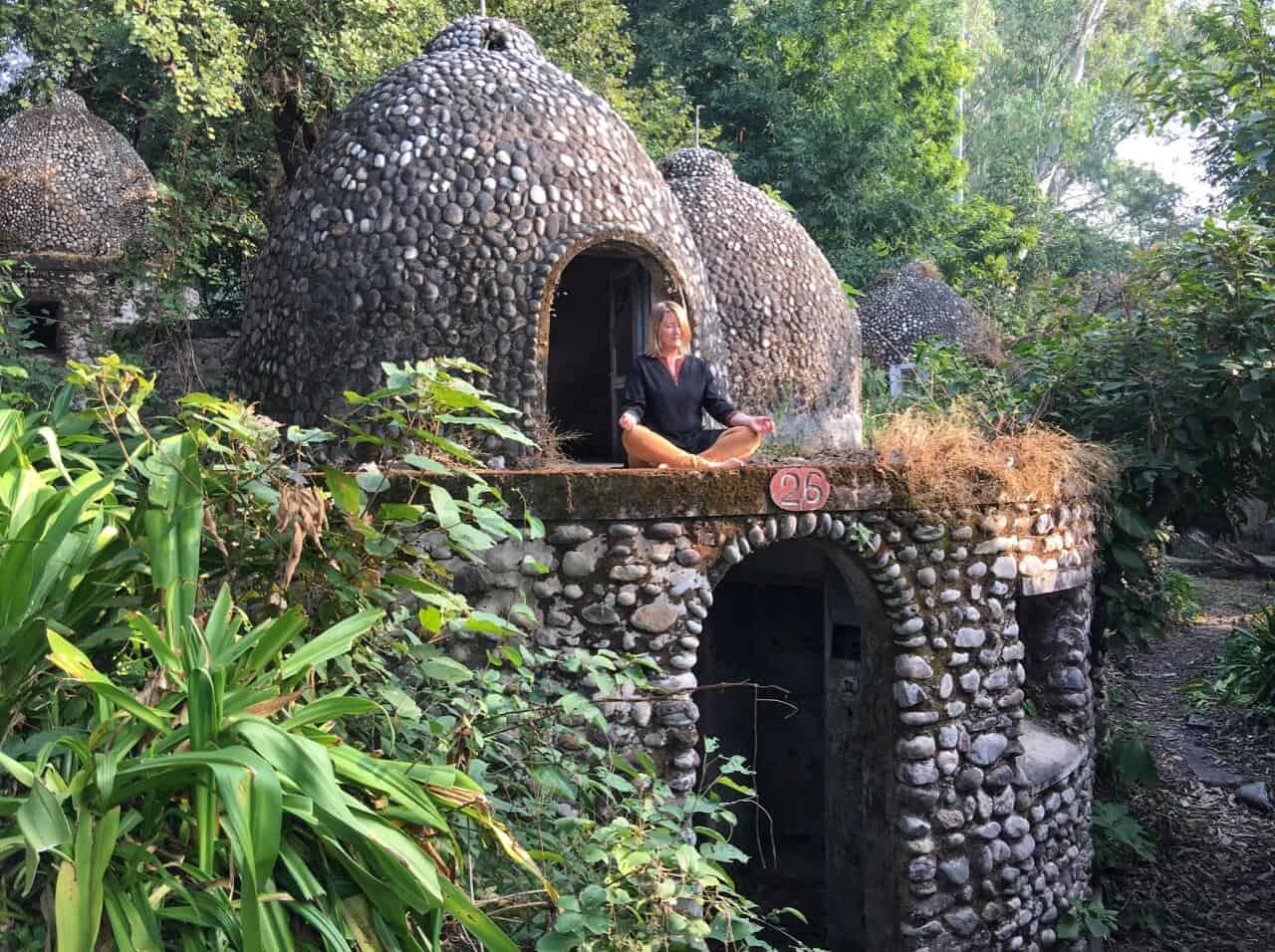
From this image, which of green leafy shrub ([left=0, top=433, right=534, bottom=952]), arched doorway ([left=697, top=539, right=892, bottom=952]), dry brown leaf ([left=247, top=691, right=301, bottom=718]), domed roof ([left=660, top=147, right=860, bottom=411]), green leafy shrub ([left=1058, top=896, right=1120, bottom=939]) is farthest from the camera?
domed roof ([left=660, top=147, right=860, bottom=411])

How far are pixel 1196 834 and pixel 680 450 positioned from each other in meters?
5.50

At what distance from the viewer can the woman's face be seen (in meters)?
5.52

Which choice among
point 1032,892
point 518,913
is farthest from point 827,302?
point 518,913

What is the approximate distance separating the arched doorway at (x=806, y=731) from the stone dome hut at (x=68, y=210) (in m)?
9.15

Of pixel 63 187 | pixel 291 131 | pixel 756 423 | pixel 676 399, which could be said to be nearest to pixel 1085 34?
pixel 291 131

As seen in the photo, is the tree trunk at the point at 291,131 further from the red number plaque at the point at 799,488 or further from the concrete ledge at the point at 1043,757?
the concrete ledge at the point at 1043,757

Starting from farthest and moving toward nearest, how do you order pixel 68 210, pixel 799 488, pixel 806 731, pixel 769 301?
pixel 68 210
pixel 769 301
pixel 806 731
pixel 799 488

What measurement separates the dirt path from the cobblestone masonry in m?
0.98

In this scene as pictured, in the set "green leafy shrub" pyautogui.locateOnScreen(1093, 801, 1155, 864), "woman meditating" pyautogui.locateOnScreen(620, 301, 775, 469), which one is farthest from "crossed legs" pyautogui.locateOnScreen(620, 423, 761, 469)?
"green leafy shrub" pyautogui.locateOnScreen(1093, 801, 1155, 864)

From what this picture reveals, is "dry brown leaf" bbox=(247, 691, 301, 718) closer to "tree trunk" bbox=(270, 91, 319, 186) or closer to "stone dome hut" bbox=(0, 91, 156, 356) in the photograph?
"tree trunk" bbox=(270, 91, 319, 186)

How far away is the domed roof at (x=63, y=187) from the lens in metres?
13.4

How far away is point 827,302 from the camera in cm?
905

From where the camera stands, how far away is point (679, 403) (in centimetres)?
550

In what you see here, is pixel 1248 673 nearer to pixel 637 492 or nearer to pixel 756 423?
pixel 756 423
